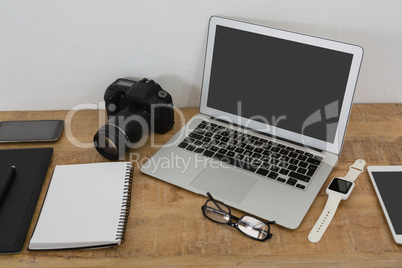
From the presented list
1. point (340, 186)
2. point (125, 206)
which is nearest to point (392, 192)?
point (340, 186)

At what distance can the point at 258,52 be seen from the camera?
1.04 metres

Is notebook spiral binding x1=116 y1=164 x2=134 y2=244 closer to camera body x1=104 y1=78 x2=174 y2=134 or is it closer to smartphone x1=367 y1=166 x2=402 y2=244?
camera body x1=104 y1=78 x2=174 y2=134

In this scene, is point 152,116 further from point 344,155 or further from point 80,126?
point 344,155

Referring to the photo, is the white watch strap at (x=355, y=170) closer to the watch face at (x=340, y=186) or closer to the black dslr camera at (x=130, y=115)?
the watch face at (x=340, y=186)

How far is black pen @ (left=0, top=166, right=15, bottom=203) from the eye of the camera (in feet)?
3.13

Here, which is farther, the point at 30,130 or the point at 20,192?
the point at 30,130

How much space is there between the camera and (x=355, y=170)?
1015 mm

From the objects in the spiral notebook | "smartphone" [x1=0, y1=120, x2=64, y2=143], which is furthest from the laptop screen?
"smartphone" [x1=0, y1=120, x2=64, y2=143]

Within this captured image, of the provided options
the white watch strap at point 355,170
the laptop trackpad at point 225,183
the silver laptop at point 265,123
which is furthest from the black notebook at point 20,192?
the white watch strap at point 355,170

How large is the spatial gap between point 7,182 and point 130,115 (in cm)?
33

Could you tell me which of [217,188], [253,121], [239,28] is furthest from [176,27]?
[217,188]

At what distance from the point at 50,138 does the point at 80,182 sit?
0.22m

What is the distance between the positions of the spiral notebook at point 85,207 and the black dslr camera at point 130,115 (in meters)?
0.05

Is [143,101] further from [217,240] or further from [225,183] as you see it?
[217,240]
